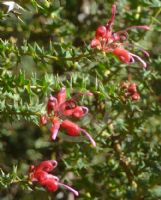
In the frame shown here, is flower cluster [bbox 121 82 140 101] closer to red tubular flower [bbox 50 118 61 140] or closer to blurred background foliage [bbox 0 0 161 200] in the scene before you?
blurred background foliage [bbox 0 0 161 200]

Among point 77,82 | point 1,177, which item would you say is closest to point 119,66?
point 77,82

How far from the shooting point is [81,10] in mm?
3434

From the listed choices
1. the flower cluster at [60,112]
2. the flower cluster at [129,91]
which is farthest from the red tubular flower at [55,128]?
the flower cluster at [129,91]

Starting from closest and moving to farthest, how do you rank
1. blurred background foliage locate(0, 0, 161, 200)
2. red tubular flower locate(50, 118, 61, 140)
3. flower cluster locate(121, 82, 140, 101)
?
red tubular flower locate(50, 118, 61, 140) → flower cluster locate(121, 82, 140, 101) → blurred background foliage locate(0, 0, 161, 200)

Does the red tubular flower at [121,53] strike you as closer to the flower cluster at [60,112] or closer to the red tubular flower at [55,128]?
the flower cluster at [60,112]

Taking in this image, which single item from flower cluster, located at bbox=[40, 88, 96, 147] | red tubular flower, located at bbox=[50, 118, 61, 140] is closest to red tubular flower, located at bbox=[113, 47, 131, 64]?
flower cluster, located at bbox=[40, 88, 96, 147]

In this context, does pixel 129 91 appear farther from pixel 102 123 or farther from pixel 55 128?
pixel 102 123

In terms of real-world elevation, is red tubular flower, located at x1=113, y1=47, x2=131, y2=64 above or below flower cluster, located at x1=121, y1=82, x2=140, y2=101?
above

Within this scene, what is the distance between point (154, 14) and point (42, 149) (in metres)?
0.79

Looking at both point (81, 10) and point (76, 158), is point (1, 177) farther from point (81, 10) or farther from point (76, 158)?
point (81, 10)

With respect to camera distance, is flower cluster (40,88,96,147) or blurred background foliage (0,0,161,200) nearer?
flower cluster (40,88,96,147)

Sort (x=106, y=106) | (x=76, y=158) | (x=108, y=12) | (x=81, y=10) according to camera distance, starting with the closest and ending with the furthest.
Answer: (x=76, y=158), (x=106, y=106), (x=108, y=12), (x=81, y=10)

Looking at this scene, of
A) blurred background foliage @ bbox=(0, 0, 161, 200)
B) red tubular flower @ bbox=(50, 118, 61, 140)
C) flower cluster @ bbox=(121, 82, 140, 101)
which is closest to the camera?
red tubular flower @ bbox=(50, 118, 61, 140)

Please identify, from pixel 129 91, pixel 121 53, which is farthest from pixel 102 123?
pixel 121 53
